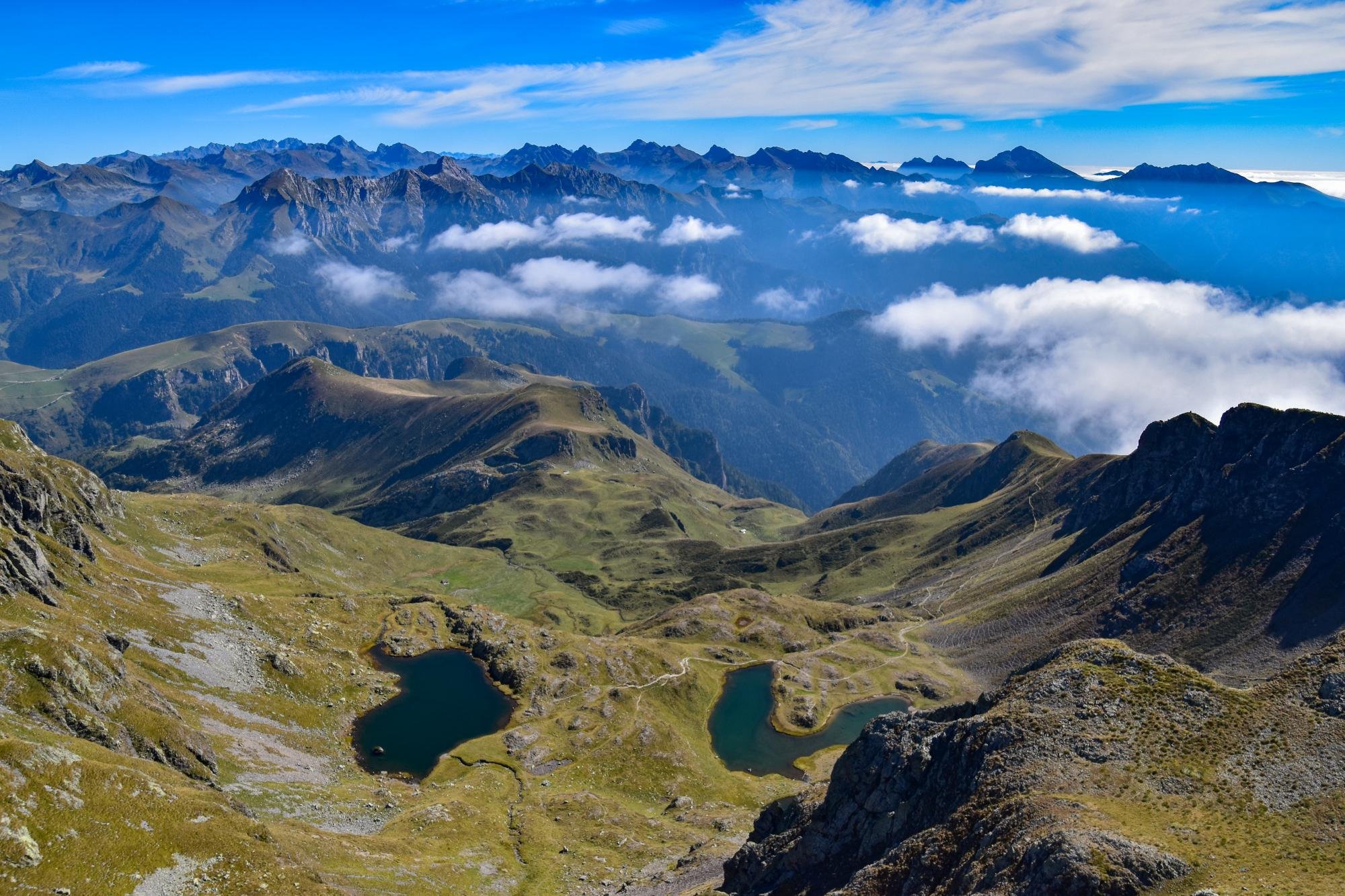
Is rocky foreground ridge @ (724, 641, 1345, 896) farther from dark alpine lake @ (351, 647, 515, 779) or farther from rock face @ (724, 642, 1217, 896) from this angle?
dark alpine lake @ (351, 647, 515, 779)

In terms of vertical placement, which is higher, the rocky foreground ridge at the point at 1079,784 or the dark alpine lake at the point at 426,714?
the rocky foreground ridge at the point at 1079,784

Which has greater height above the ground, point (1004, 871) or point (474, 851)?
point (1004, 871)

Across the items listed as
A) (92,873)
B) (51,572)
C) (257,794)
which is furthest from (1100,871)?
(51,572)

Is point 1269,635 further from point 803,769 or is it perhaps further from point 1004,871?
point 1004,871

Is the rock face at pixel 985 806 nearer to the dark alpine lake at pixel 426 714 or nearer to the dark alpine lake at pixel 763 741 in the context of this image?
the dark alpine lake at pixel 426 714

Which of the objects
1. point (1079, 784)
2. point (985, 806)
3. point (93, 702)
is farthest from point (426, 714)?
point (1079, 784)

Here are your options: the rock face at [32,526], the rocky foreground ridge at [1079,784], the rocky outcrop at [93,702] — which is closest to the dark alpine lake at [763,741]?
the rocky foreground ridge at [1079,784]
